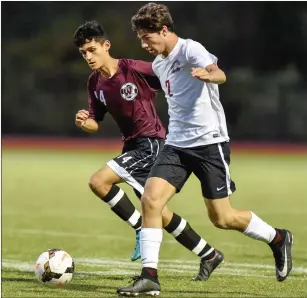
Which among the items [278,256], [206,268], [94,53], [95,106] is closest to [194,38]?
[95,106]

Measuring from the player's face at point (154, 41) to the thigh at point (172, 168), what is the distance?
0.73 m

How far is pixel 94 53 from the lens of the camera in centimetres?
789

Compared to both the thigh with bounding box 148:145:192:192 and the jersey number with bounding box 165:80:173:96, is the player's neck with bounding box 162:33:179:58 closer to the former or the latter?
the jersey number with bounding box 165:80:173:96

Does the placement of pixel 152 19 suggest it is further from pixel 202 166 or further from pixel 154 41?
pixel 202 166

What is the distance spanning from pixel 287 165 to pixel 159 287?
17239mm

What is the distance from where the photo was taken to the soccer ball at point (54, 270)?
6.67m

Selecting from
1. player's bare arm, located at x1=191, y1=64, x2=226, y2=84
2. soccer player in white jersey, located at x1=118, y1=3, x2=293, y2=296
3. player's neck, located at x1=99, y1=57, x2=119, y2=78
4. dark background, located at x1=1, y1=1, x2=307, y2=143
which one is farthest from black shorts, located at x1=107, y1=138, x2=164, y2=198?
dark background, located at x1=1, y1=1, x2=307, y2=143

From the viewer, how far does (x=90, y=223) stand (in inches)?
475

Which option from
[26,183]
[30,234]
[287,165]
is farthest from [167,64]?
[287,165]

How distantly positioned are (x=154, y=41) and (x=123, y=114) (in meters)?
1.58

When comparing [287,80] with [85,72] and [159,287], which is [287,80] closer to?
[85,72]

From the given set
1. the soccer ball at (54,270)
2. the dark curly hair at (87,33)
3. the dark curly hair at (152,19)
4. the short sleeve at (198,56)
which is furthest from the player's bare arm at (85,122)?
the short sleeve at (198,56)

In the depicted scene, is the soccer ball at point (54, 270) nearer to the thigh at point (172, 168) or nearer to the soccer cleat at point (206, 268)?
the thigh at point (172, 168)

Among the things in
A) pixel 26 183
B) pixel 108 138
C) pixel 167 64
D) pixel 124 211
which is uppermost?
pixel 167 64
